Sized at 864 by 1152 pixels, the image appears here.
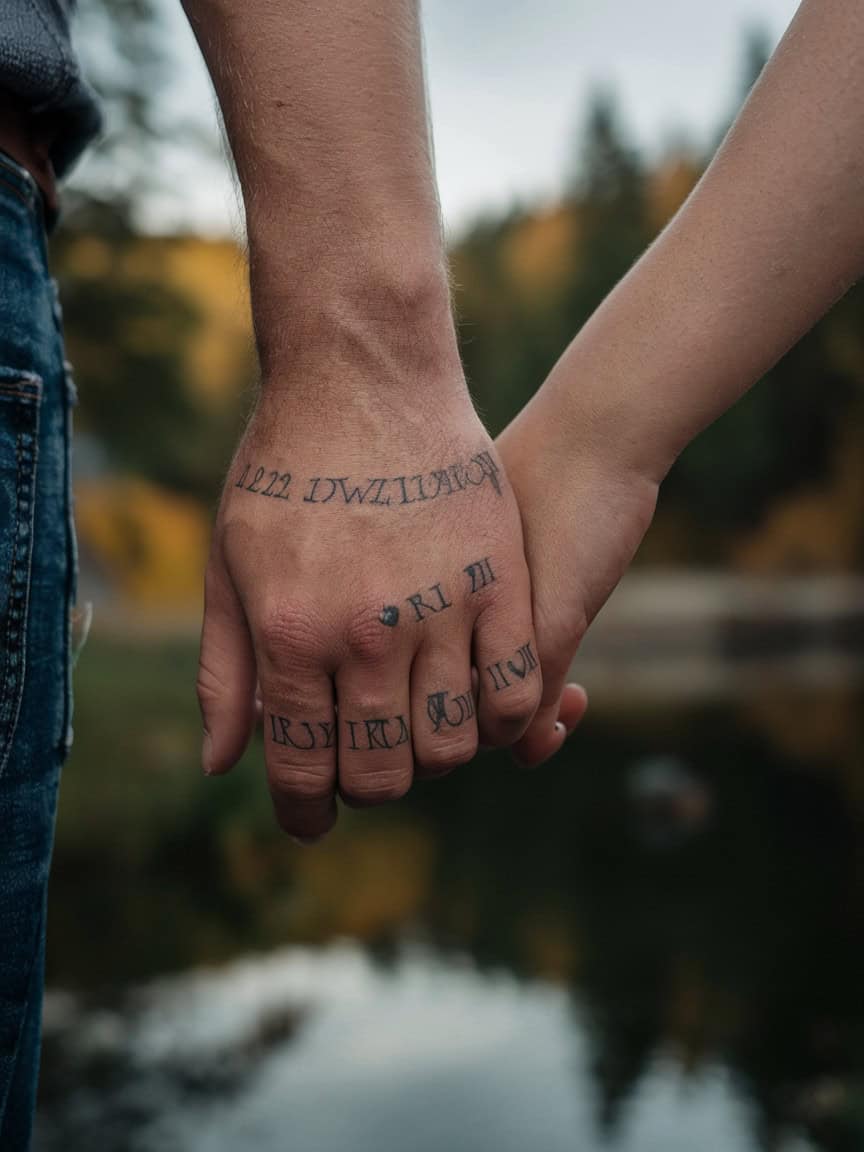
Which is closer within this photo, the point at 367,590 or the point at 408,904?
the point at 367,590

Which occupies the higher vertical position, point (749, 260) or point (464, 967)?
point (749, 260)

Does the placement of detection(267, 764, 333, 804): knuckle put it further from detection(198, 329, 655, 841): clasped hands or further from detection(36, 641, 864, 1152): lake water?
detection(36, 641, 864, 1152): lake water

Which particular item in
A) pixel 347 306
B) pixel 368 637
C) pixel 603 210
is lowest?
pixel 368 637

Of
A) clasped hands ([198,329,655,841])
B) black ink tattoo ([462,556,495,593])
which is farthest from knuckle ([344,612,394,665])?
black ink tattoo ([462,556,495,593])

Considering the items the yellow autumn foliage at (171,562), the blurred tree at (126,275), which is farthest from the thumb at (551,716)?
the yellow autumn foliage at (171,562)

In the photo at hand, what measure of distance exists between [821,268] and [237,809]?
24.5ft

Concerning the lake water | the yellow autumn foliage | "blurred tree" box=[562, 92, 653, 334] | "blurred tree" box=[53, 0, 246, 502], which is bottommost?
the lake water

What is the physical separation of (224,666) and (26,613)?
0.24m

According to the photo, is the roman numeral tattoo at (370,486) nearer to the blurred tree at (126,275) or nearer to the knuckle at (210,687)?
the knuckle at (210,687)

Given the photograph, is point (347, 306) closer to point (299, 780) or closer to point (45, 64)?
point (45, 64)

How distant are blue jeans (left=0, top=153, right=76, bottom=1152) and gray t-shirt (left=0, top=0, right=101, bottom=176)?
0.28 ft

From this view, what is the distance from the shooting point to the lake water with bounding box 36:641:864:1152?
4.43 m

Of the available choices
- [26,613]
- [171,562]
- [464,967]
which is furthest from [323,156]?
[171,562]

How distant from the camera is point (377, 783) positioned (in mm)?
1287
